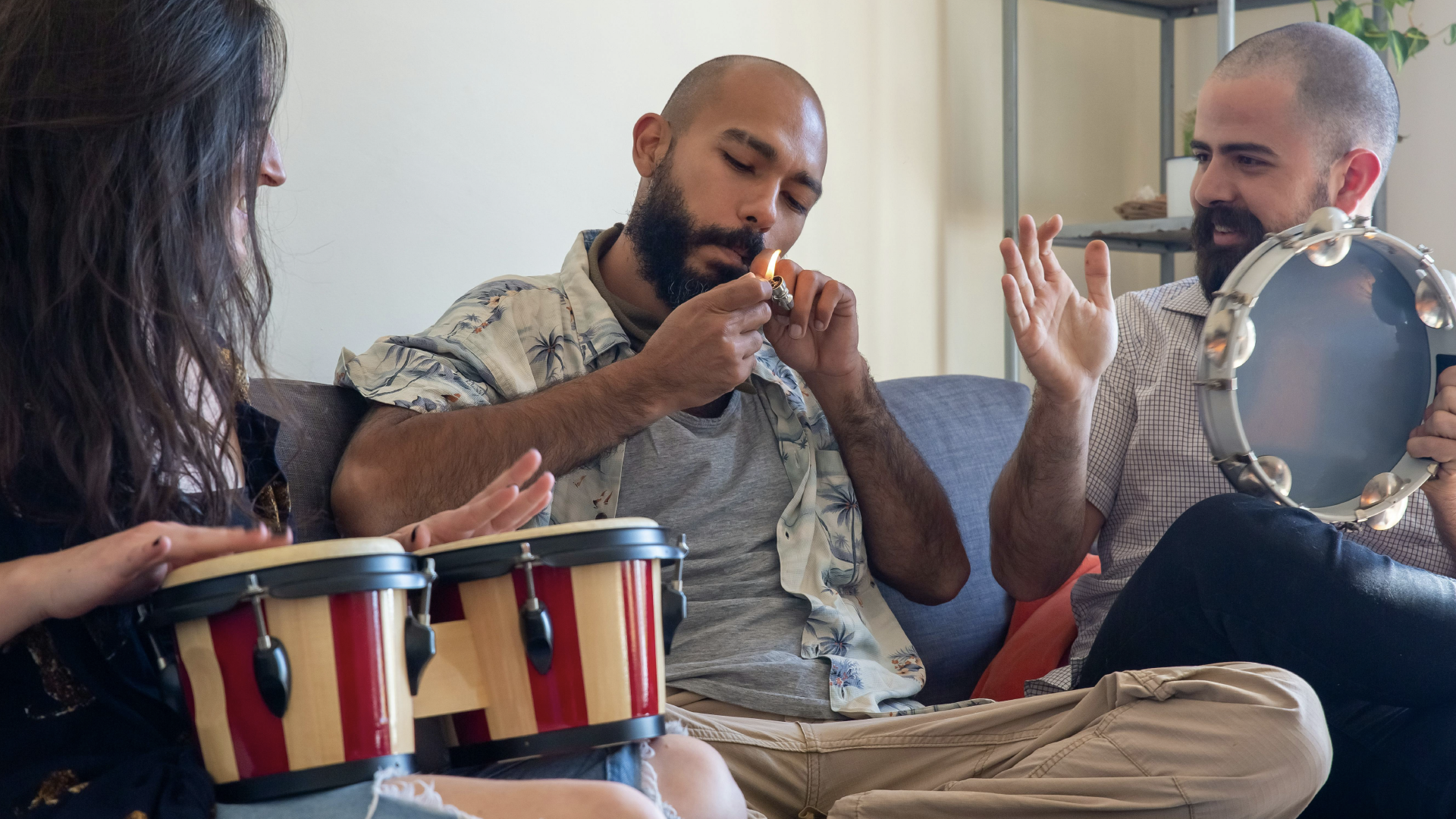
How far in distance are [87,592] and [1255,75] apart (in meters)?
1.69

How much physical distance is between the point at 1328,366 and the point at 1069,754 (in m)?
0.64

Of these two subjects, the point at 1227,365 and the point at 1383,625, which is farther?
the point at 1227,365

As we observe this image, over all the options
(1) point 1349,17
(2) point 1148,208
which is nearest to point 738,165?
(2) point 1148,208

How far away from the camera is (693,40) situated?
7.94 ft

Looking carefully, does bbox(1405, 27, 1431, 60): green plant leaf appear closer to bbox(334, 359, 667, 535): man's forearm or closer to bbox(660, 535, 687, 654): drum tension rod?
bbox(334, 359, 667, 535): man's forearm

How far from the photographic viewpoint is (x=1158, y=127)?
A: 3.54 metres

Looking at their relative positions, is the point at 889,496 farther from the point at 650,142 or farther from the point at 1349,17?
the point at 1349,17

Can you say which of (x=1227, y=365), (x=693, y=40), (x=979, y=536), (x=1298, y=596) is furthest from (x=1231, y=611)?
(x=693, y=40)

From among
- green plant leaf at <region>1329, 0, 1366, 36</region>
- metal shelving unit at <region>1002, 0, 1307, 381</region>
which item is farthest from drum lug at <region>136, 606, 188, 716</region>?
green plant leaf at <region>1329, 0, 1366, 36</region>

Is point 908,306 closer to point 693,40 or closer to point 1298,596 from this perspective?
point 693,40

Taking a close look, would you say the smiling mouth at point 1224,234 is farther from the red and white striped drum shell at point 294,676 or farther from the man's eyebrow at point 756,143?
the red and white striped drum shell at point 294,676

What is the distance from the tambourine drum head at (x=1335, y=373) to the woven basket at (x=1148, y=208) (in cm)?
150

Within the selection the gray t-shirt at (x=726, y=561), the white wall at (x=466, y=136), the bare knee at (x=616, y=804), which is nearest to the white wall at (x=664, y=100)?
the white wall at (x=466, y=136)

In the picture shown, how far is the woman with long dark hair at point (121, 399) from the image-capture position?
0.87 metres
